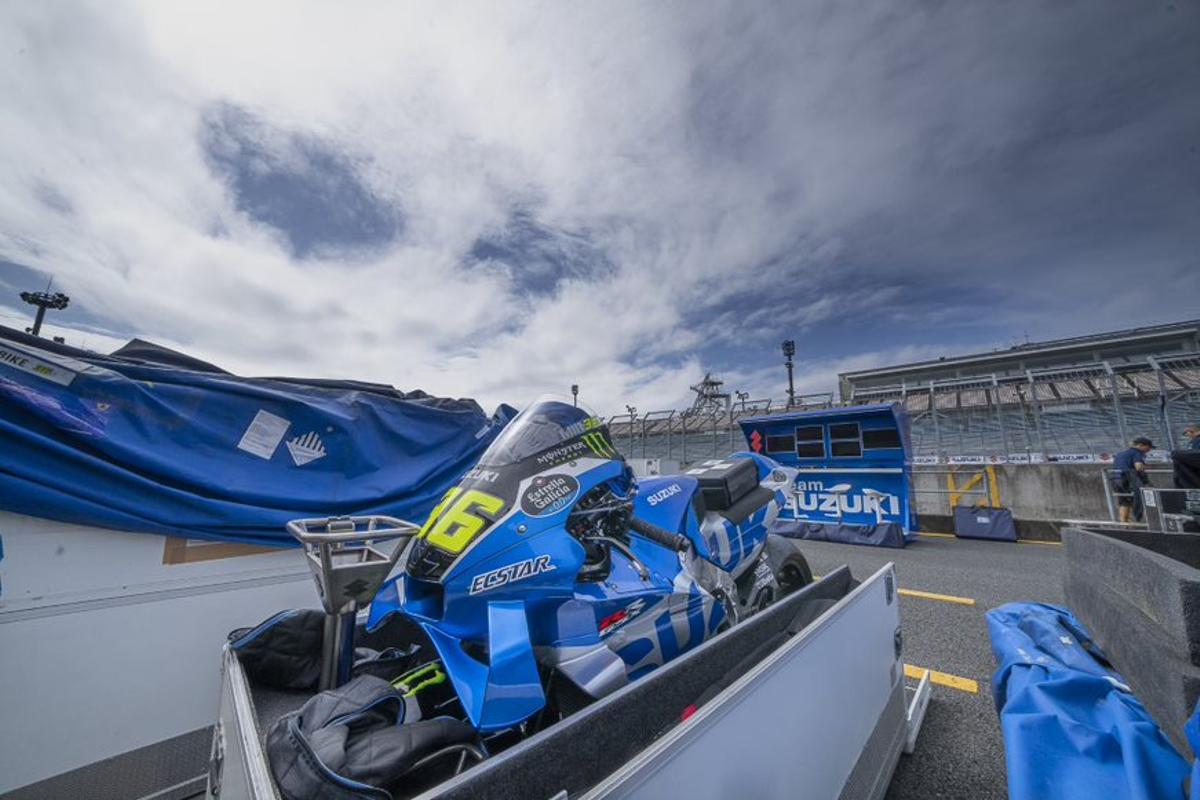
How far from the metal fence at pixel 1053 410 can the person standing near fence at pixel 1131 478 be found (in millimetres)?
1484

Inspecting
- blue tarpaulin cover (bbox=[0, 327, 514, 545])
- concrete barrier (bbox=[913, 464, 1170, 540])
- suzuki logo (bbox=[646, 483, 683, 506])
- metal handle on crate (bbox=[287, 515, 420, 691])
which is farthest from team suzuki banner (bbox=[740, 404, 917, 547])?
metal handle on crate (bbox=[287, 515, 420, 691])

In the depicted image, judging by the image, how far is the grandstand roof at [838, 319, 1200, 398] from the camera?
17328mm

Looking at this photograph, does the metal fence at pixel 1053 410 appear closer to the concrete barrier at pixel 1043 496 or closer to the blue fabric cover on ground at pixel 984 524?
the concrete barrier at pixel 1043 496

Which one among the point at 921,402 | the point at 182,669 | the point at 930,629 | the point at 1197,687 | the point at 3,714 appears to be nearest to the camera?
the point at 1197,687

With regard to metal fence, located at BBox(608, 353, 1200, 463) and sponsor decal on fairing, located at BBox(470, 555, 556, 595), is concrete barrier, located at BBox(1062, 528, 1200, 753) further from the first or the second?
metal fence, located at BBox(608, 353, 1200, 463)

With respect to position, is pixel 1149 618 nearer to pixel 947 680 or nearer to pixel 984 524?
pixel 947 680

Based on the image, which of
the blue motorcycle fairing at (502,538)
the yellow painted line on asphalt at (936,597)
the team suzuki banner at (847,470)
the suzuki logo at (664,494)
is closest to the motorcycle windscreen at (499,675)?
the blue motorcycle fairing at (502,538)

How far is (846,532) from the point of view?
6469 mm

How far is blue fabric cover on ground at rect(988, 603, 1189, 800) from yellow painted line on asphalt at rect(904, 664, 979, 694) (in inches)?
39.1

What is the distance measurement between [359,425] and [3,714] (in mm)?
1542

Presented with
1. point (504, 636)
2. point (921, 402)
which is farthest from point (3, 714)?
point (921, 402)

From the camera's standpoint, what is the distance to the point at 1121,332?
1958cm

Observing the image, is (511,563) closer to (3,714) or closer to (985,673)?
(3,714)

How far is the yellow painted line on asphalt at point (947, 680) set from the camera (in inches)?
88.3
